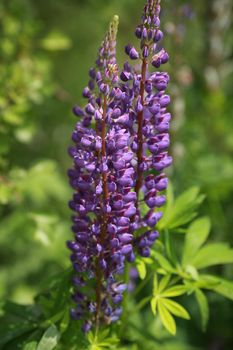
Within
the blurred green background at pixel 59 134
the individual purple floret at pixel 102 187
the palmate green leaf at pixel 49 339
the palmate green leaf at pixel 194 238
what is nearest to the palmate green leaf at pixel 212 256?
the palmate green leaf at pixel 194 238

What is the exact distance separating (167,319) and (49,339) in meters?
0.50

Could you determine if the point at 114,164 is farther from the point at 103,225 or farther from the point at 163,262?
the point at 163,262

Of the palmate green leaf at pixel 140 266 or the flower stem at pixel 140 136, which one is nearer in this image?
the flower stem at pixel 140 136

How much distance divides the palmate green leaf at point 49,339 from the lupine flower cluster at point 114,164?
0.16 meters

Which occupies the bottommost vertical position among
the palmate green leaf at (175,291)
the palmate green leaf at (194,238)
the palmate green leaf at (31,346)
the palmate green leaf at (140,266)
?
the palmate green leaf at (31,346)

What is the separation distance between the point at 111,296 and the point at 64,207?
245 cm

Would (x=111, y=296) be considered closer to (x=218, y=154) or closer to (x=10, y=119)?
(x=10, y=119)

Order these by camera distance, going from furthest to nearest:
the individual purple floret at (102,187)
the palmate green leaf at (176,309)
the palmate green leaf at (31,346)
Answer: the palmate green leaf at (176,309), the palmate green leaf at (31,346), the individual purple floret at (102,187)

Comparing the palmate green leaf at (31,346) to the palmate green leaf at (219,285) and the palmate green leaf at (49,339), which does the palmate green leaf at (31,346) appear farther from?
the palmate green leaf at (219,285)

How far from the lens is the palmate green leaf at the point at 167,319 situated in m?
2.37

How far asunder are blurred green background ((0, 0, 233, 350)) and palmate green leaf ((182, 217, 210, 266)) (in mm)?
940

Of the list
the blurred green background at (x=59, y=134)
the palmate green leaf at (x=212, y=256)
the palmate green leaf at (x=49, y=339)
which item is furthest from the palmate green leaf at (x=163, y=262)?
the blurred green background at (x=59, y=134)

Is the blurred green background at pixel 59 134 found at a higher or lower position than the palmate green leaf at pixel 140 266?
higher

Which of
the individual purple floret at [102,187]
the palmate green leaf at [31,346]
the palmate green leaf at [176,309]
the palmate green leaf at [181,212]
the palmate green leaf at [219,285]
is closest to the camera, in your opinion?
the individual purple floret at [102,187]
